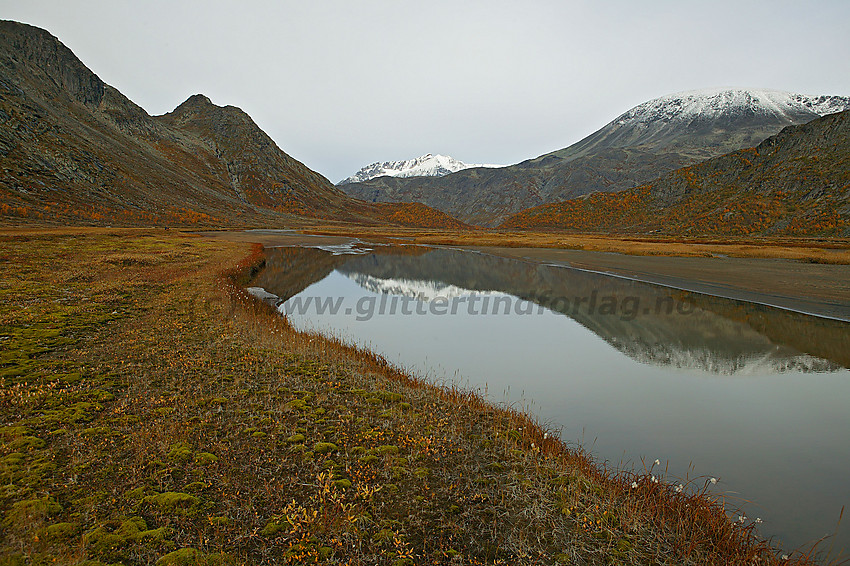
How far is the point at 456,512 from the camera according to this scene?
6773 millimetres

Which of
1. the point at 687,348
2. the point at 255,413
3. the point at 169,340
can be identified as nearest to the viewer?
the point at 255,413

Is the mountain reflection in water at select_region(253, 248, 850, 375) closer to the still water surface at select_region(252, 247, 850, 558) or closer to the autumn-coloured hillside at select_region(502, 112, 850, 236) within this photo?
the still water surface at select_region(252, 247, 850, 558)

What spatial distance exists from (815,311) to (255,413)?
34701mm

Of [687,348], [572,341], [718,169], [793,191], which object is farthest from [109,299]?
[718,169]

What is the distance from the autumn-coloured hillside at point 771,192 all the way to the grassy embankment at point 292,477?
5452 inches

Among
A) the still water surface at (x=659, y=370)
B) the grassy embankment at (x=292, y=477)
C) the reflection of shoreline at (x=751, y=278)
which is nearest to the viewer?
the grassy embankment at (x=292, y=477)

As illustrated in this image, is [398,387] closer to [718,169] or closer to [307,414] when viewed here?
[307,414]

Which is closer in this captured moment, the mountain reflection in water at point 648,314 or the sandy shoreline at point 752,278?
the mountain reflection in water at point 648,314

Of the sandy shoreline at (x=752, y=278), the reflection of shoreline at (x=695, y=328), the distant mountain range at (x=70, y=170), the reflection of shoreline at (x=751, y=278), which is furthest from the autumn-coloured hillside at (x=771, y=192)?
the distant mountain range at (x=70, y=170)

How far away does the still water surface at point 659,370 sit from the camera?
9203 millimetres

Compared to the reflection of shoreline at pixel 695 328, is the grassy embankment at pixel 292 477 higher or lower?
lower

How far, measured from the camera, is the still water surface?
920 centimetres

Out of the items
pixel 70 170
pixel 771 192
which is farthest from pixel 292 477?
pixel 771 192

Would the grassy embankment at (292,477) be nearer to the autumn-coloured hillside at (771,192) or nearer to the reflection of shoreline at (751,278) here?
the reflection of shoreline at (751,278)
